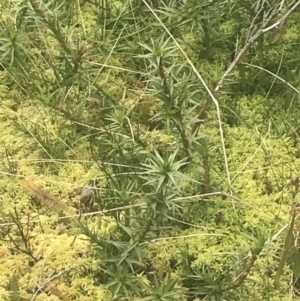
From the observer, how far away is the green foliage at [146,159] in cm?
122

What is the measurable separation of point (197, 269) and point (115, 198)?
22 centimetres

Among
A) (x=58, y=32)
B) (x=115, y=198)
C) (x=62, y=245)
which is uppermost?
(x=58, y=32)

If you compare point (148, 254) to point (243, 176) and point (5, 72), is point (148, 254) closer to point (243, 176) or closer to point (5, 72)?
point (243, 176)

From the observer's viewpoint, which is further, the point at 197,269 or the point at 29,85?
the point at 29,85

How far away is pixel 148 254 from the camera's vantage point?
1273 millimetres

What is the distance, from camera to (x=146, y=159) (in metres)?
1.37

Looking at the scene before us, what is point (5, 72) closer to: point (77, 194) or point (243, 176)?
point (77, 194)

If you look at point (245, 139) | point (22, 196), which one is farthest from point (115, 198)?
point (245, 139)

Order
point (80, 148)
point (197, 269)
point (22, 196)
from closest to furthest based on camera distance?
1. point (197, 269)
2. point (22, 196)
3. point (80, 148)

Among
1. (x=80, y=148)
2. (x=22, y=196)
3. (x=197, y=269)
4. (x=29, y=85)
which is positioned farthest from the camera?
(x=29, y=85)

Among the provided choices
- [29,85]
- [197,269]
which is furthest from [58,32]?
[197,269]

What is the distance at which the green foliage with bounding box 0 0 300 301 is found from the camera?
1.22 meters

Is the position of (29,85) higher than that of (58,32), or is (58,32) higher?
(58,32)

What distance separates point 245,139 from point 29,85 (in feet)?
1.86
